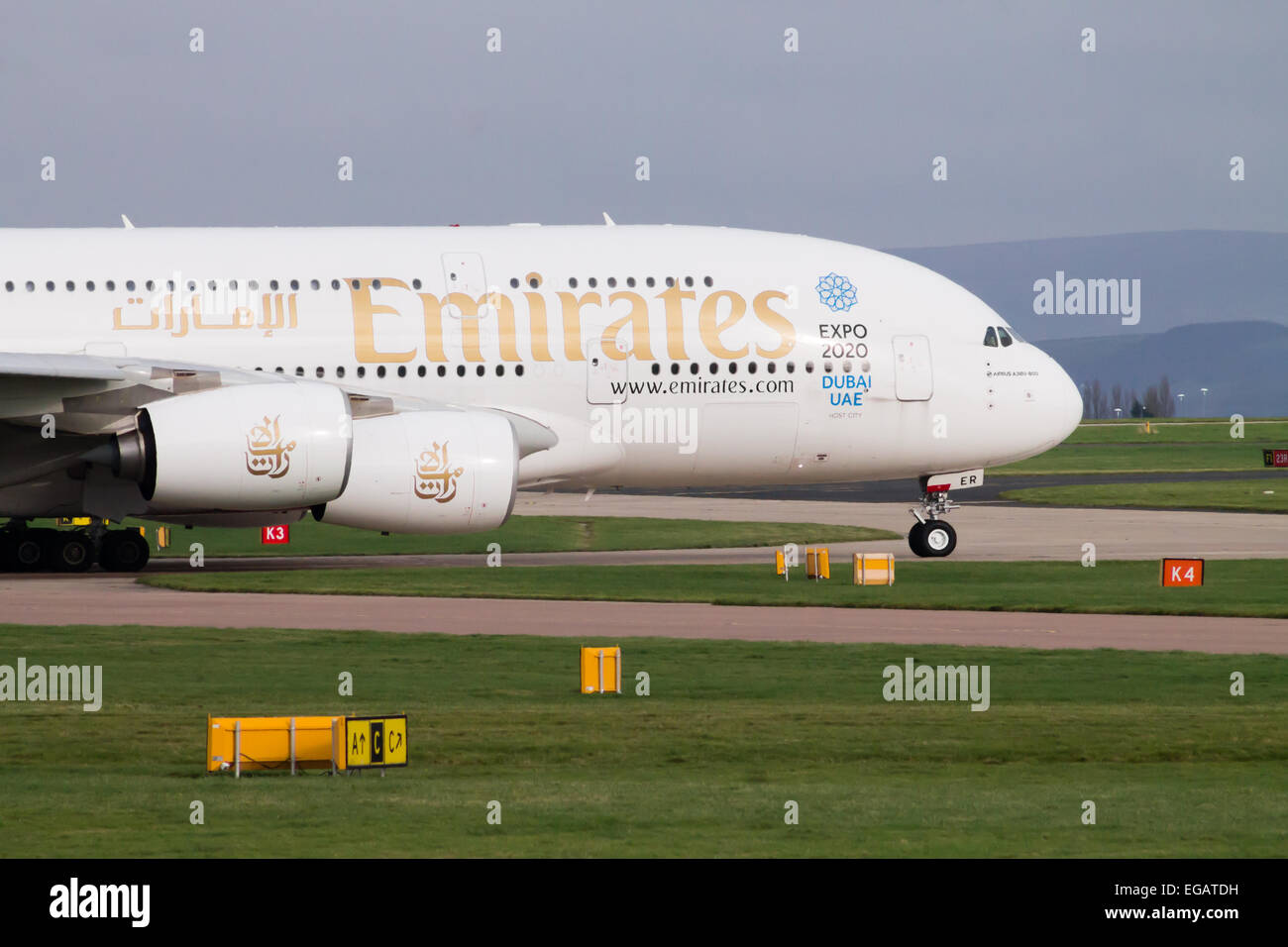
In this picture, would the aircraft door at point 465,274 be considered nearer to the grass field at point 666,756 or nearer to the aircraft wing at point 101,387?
the aircraft wing at point 101,387

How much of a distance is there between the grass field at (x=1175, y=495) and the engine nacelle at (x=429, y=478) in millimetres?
29398

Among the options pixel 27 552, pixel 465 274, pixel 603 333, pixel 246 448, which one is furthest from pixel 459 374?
pixel 27 552

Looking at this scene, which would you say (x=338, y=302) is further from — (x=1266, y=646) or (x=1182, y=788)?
(x=1182, y=788)

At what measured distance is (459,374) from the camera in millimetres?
31203

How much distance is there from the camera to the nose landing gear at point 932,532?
113ft

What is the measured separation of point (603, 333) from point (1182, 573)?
33.9ft

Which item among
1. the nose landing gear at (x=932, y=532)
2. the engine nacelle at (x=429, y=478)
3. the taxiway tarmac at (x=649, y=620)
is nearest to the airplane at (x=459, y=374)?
the engine nacelle at (x=429, y=478)

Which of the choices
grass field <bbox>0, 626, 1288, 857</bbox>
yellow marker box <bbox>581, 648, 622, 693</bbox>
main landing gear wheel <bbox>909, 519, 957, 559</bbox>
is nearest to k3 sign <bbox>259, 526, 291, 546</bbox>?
main landing gear wheel <bbox>909, 519, 957, 559</bbox>

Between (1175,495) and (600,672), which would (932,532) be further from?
(1175,495)

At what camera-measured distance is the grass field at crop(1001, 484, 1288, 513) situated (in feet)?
178

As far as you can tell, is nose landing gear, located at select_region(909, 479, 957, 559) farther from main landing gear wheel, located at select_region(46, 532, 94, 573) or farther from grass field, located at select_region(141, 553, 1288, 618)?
main landing gear wheel, located at select_region(46, 532, 94, 573)

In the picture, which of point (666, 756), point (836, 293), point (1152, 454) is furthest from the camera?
point (1152, 454)

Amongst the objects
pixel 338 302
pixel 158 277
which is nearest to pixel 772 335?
pixel 338 302

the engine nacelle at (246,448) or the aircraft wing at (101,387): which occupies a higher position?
the aircraft wing at (101,387)
